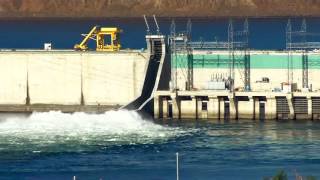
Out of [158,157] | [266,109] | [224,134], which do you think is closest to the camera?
[158,157]

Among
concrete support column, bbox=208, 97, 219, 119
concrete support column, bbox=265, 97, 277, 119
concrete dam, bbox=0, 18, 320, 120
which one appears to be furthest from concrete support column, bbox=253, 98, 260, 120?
concrete support column, bbox=208, 97, 219, 119

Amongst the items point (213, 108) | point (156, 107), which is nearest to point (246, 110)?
point (213, 108)

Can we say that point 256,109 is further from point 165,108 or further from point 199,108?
point 165,108

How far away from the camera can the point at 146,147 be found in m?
67.9

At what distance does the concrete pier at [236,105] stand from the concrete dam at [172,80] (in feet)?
0.17

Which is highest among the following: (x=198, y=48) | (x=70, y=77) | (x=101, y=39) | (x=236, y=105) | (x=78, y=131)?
(x=101, y=39)

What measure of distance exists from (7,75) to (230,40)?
42.3 ft

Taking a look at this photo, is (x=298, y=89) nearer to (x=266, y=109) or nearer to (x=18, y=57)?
(x=266, y=109)

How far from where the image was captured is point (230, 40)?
274 ft

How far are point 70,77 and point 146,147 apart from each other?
49.6ft

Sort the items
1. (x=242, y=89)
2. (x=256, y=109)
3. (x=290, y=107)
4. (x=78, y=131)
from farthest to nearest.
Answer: (x=242, y=89)
(x=256, y=109)
(x=290, y=107)
(x=78, y=131)

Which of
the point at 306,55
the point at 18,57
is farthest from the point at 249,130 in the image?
the point at 18,57

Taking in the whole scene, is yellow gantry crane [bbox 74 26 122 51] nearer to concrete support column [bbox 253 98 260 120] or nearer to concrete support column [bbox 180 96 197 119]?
concrete support column [bbox 180 96 197 119]

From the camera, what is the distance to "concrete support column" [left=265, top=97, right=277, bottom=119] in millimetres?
77812
